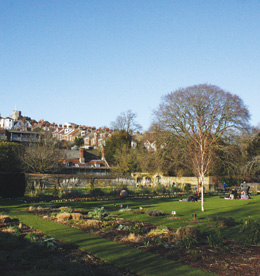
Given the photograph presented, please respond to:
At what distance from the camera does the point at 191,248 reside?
8367 mm

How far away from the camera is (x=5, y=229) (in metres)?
10.8

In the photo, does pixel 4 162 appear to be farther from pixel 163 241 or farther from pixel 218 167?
pixel 163 241

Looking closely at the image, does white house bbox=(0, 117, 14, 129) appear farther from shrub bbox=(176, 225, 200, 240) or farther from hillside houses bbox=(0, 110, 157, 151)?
shrub bbox=(176, 225, 200, 240)

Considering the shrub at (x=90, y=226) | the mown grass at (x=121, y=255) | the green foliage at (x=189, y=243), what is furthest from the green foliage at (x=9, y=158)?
the green foliage at (x=189, y=243)

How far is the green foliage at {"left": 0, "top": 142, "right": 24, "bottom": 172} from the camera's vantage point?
3716 centimetres

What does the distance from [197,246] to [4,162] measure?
33261 millimetres

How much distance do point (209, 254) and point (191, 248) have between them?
25.0 inches

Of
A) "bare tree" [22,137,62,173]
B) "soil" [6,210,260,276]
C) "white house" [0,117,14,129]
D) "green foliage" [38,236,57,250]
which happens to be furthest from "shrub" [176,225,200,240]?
"white house" [0,117,14,129]

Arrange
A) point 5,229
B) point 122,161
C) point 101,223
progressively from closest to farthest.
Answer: point 5,229 → point 101,223 → point 122,161

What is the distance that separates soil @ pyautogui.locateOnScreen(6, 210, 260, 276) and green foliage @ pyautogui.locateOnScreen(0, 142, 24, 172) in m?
30.6

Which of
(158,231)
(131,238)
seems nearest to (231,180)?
(158,231)

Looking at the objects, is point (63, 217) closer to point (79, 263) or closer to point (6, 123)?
point (79, 263)

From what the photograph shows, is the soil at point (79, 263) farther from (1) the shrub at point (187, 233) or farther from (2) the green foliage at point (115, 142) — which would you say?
(2) the green foliage at point (115, 142)

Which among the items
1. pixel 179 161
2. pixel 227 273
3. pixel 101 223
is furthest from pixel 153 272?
pixel 179 161
